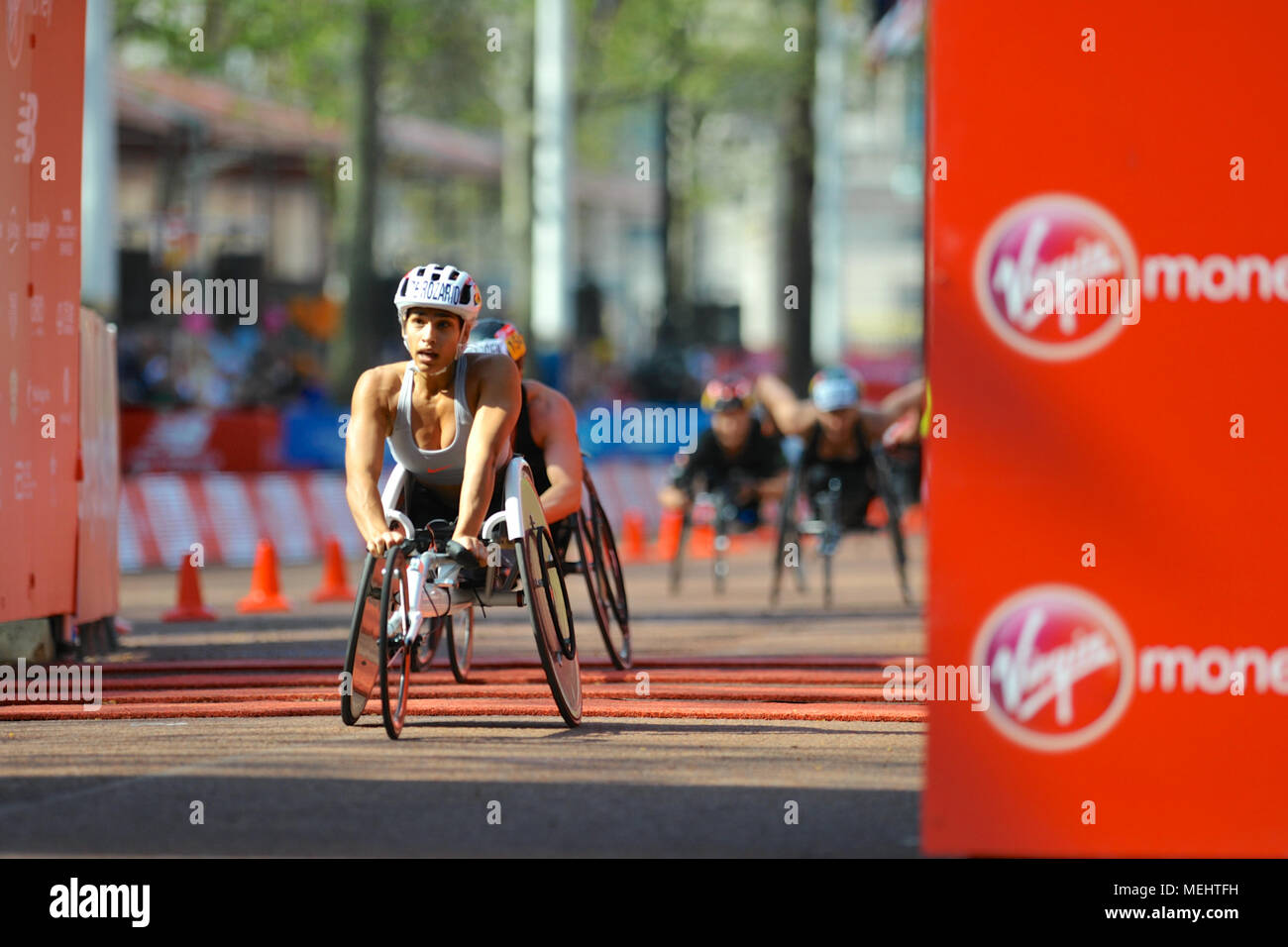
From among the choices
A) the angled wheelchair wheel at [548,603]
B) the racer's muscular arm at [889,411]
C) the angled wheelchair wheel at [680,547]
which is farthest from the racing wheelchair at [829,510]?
the angled wheelchair wheel at [548,603]

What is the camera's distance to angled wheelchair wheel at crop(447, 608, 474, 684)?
33.7 ft

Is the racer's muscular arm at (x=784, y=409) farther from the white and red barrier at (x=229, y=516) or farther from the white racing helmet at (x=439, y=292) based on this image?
the white racing helmet at (x=439, y=292)

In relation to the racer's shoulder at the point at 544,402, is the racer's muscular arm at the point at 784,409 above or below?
above

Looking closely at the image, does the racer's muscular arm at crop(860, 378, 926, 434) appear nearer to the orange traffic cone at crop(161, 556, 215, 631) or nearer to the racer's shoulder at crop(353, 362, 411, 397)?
the orange traffic cone at crop(161, 556, 215, 631)

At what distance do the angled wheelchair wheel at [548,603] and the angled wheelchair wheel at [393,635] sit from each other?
47cm

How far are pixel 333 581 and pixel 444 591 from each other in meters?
8.42

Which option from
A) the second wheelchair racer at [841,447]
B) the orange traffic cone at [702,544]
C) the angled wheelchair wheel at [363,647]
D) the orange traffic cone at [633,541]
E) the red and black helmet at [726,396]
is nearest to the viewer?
the angled wheelchair wheel at [363,647]

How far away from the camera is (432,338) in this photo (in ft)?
28.7

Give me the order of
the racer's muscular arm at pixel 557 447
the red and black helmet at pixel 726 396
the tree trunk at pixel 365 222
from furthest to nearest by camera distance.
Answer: the tree trunk at pixel 365 222 < the red and black helmet at pixel 726 396 < the racer's muscular arm at pixel 557 447

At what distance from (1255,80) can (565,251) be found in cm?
2502

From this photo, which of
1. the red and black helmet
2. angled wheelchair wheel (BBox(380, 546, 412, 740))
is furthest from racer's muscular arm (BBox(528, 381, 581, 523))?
the red and black helmet

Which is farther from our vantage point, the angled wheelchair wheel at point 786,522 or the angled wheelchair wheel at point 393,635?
the angled wheelchair wheel at point 786,522

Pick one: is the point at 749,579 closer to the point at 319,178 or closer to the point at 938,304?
the point at 938,304

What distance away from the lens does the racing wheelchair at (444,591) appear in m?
8.53
